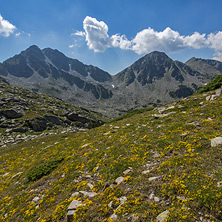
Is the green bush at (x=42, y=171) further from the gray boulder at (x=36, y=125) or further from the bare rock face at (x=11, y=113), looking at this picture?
the bare rock face at (x=11, y=113)

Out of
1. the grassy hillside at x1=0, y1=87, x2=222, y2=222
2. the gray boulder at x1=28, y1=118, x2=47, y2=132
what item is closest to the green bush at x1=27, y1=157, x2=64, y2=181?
the grassy hillside at x1=0, y1=87, x2=222, y2=222

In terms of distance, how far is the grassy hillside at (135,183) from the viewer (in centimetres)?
570

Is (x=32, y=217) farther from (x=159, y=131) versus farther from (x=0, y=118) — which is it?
(x=0, y=118)

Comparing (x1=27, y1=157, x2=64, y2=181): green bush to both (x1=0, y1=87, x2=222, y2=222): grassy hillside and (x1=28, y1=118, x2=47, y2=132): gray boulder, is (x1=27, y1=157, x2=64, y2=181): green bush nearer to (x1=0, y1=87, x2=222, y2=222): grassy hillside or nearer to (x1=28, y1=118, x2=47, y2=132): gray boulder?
(x1=0, y1=87, x2=222, y2=222): grassy hillside

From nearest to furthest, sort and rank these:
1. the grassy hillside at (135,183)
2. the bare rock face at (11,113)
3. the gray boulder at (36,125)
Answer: the grassy hillside at (135,183), the gray boulder at (36,125), the bare rock face at (11,113)

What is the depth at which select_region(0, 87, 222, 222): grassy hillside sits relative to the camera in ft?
18.7

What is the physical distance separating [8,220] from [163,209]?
9807 mm

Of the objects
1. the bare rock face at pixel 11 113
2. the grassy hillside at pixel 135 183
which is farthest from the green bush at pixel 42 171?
the bare rock face at pixel 11 113

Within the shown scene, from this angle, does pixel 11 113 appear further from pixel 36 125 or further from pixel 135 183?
pixel 135 183

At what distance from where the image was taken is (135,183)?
7559 millimetres

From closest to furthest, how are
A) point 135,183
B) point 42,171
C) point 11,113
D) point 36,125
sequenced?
point 135,183
point 42,171
point 36,125
point 11,113

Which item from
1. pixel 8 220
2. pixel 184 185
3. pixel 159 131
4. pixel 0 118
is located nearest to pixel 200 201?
pixel 184 185

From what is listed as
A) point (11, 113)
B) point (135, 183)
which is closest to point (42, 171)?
point (135, 183)

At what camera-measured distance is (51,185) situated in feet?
34.0
